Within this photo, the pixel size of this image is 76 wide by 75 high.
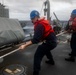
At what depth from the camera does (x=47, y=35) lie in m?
4.22

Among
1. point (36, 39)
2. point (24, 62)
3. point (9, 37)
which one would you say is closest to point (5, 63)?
point (24, 62)

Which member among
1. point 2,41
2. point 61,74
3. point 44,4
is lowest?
point 61,74

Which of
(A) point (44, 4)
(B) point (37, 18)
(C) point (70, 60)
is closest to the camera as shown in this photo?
(B) point (37, 18)

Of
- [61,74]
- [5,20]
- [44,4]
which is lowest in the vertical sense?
[61,74]

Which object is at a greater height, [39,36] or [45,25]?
[45,25]

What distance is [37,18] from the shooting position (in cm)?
405

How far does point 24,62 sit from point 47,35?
4.72ft

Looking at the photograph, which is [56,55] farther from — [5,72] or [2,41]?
[5,72]

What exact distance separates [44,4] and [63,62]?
295 inches

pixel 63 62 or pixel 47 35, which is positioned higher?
pixel 47 35

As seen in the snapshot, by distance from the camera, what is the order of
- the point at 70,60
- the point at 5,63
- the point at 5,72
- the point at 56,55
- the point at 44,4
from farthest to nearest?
the point at 44,4, the point at 56,55, the point at 70,60, the point at 5,63, the point at 5,72

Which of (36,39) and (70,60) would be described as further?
(70,60)

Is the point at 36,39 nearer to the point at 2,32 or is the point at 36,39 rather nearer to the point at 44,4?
the point at 2,32

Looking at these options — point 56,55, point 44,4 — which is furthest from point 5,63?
point 44,4
